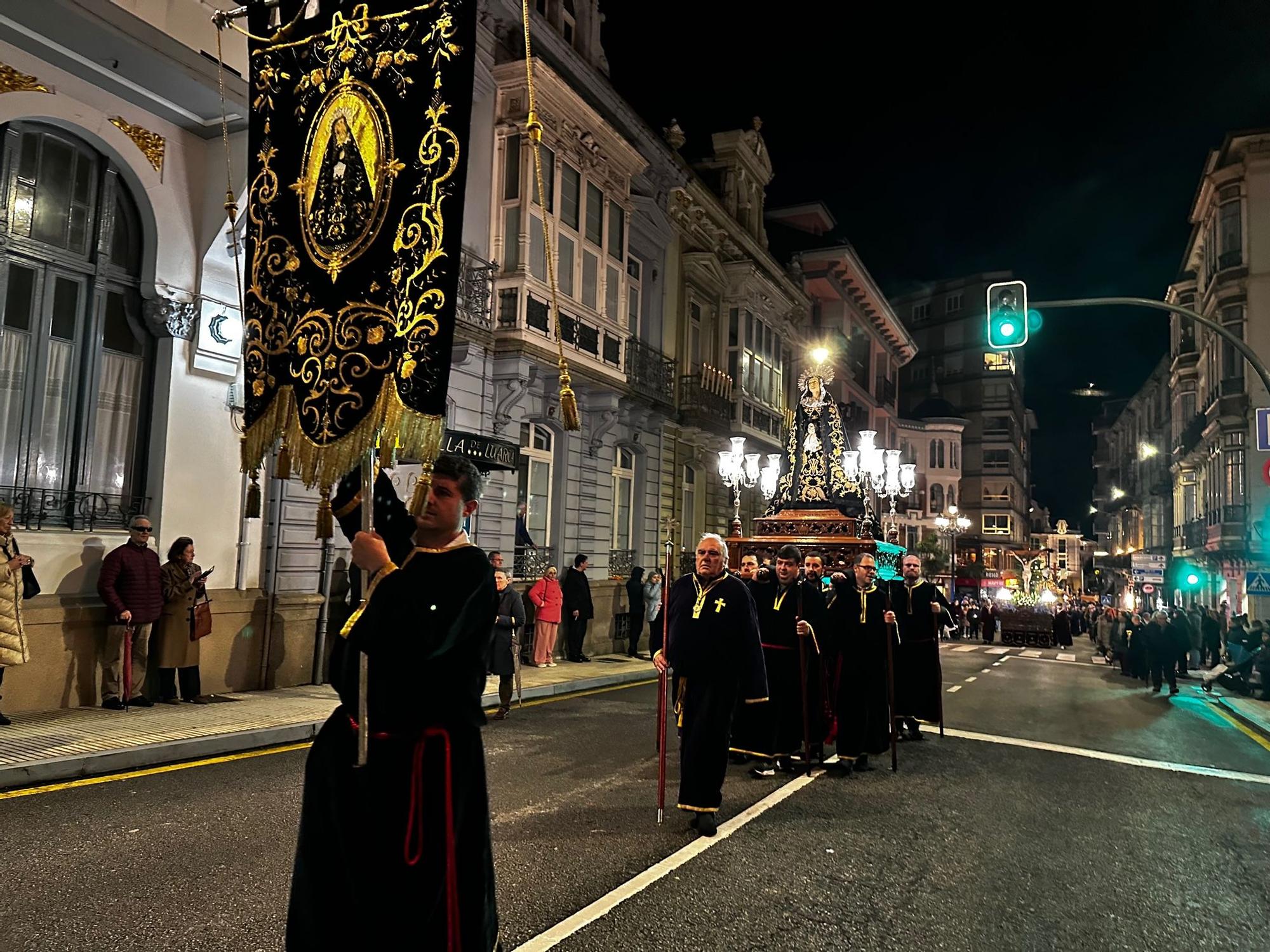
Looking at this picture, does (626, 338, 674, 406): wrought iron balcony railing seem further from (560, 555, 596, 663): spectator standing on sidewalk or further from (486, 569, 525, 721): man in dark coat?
(486, 569, 525, 721): man in dark coat

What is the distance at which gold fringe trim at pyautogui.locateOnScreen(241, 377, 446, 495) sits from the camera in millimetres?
3596

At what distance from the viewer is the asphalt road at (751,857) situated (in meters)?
4.44

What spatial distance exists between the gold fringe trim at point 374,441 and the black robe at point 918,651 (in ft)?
26.4

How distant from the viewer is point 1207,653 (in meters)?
26.1

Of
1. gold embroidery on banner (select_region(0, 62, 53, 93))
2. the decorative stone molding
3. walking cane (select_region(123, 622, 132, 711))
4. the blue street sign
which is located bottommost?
walking cane (select_region(123, 622, 132, 711))

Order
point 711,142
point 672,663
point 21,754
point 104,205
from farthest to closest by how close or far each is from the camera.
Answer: point 711,142 < point 104,205 < point 21,754 < point 672,663

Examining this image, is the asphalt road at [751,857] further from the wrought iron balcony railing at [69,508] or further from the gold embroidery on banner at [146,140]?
the gold embroidery on banner at [146,140]

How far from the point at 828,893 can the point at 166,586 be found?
850 cm

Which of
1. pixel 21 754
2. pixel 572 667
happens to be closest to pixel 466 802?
pixel 21 754

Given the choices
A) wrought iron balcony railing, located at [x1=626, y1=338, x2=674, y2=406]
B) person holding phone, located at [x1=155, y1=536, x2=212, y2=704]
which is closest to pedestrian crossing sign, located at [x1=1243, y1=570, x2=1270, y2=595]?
wrought iron balcony railing, located at [x1=626, y1=338, x2=674, y2=406]

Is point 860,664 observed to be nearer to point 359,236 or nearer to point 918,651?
point 918,651

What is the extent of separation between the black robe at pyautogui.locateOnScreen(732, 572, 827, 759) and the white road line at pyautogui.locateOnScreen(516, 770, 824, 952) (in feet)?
3.29

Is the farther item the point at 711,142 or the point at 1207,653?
the point at 711,142

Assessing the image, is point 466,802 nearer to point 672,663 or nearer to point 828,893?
point 828,893
